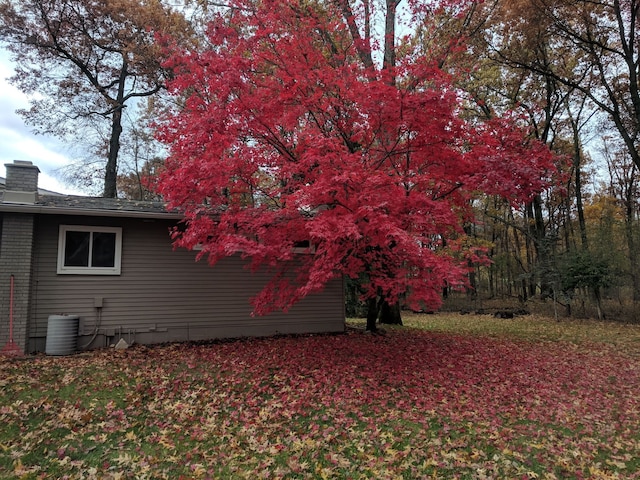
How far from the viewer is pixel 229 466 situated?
3875mm

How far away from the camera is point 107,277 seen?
858cm

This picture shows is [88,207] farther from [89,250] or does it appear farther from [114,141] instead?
[114,141]

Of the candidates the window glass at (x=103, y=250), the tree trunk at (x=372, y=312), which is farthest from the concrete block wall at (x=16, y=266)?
the tree trunk at (x=372, y=312)

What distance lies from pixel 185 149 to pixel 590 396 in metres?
7.51

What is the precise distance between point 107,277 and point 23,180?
2.51m

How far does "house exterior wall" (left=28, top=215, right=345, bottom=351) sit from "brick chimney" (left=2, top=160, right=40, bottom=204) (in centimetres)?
50

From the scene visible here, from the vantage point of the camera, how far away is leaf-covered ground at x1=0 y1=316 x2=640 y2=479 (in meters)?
3.91

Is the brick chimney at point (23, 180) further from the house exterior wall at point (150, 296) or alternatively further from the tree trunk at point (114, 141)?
the tree trunk at point (114, 141)

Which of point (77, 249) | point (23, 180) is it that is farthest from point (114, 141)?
point (77, 249)

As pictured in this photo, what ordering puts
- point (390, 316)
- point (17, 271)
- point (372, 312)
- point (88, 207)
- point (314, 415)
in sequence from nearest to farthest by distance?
point (314, 415)
point (17, 271)
point (88, 207)
point (372, 312)
point (390, 316)

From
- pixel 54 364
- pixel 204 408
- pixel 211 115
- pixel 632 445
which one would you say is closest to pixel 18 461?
pixel 204 408

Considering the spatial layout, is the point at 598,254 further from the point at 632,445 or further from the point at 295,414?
the point at 295,414

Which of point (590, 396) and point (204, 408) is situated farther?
point (590, 396)

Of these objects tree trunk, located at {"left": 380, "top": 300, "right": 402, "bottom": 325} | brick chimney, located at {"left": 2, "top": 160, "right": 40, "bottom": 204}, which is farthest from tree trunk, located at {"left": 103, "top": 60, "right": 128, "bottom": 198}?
tree trunk, located at {"left": 380, "top": 300, "right": 402, "bottom": 325}
